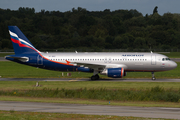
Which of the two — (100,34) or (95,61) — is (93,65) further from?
(100,34)

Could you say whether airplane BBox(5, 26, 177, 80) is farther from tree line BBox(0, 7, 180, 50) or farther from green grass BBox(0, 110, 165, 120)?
tree line BBox(0, 7, 180, 50)

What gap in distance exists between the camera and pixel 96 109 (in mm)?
20234

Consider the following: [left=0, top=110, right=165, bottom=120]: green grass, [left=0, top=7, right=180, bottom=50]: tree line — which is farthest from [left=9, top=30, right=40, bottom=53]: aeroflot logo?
[left=0, top=7, right=180, bottom=50]: tree line

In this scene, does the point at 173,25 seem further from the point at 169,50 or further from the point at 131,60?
the point at 131,60

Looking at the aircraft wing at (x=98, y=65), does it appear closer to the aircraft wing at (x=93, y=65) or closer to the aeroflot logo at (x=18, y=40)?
the aircraft wing at (x=93, y=65)

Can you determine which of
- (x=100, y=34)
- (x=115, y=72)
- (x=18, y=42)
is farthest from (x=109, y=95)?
(x=100, y=34)

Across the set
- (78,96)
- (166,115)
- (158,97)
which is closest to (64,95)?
(78,96)

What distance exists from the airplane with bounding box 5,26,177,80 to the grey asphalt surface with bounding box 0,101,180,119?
1804 cm

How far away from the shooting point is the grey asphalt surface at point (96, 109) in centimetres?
1836

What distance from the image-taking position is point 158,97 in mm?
26250

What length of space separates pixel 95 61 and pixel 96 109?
2200cm

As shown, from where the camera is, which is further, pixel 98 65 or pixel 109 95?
pixel 98 65

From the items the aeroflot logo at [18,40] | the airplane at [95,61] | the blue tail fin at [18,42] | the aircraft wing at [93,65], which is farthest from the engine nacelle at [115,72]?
the aeroflot logo at [18,40]

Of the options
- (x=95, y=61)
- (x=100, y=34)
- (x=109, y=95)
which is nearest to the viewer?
(x=109, y=95)
